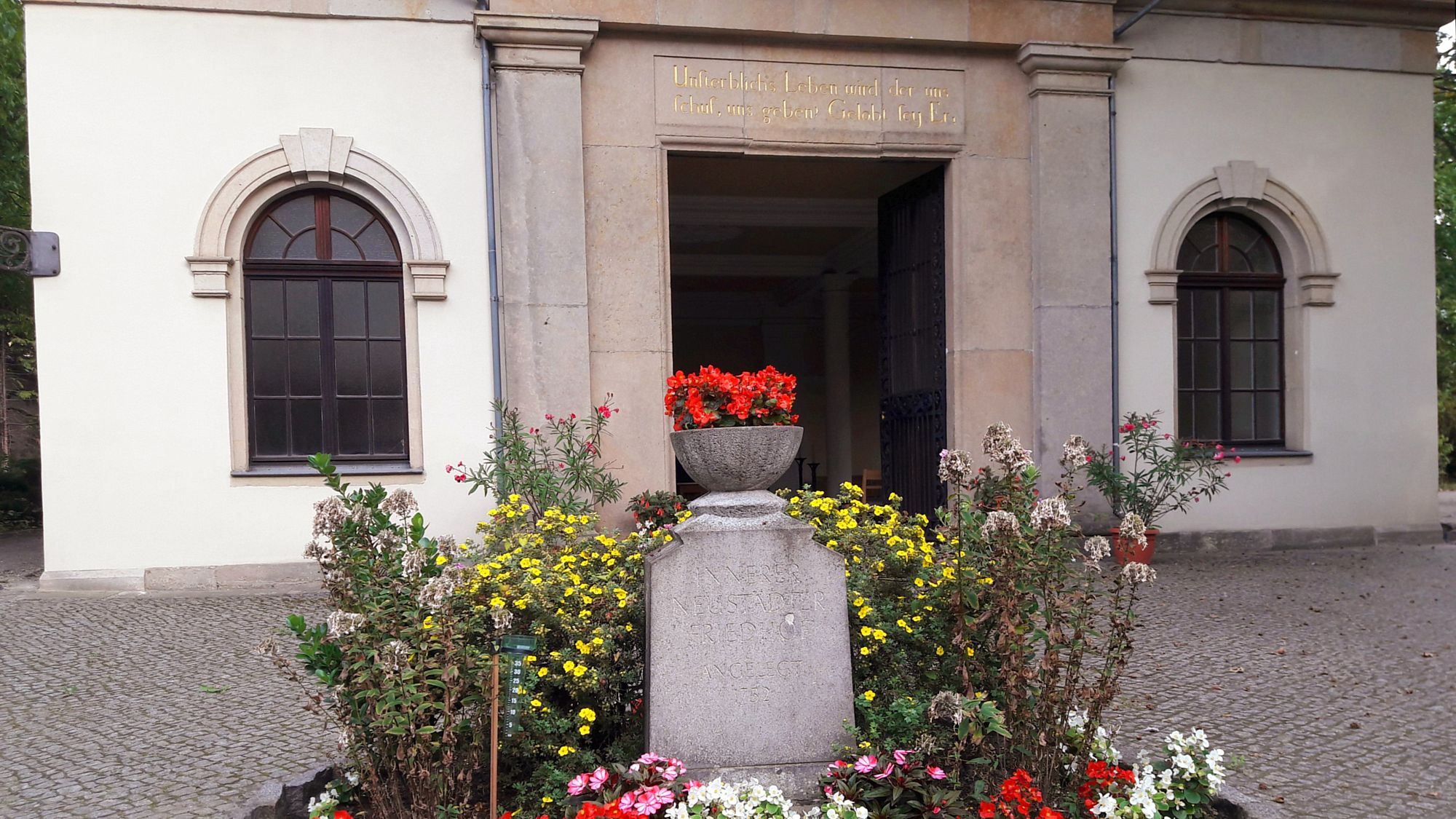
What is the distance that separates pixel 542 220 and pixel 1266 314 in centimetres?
710

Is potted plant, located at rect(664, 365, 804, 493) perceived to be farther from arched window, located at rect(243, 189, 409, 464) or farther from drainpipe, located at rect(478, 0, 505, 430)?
arched window, located at rect(243, 189, 409, 464)

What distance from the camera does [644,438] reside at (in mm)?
7789

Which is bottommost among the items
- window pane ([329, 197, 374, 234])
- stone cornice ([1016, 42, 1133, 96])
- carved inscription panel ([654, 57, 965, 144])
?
window pane ([329, 197, 374, 234])

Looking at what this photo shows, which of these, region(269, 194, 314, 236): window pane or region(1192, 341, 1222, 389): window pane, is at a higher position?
region(269, 194, 314, 236): window pane

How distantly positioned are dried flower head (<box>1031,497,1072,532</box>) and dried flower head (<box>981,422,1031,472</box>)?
0.19m

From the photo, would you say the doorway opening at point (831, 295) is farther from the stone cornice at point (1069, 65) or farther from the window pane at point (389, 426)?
the window pane at point (389, 426)

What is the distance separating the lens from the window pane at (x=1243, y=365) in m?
9.34

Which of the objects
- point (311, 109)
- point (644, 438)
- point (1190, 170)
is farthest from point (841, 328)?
point (311, 109)

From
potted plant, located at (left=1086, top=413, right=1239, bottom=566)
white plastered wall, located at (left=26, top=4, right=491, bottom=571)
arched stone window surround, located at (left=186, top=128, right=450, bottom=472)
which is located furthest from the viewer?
potted plant, located at (left=1086, top=413, right=1239, bottom=566)

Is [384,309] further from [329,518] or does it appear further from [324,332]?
[329,518]

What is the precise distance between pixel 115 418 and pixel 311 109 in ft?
9.36

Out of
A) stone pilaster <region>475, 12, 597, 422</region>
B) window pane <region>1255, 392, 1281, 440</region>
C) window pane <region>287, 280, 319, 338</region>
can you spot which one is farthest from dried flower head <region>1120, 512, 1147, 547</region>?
window pane <region>1255, 392, 1281, 440</region>

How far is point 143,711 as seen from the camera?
4750mm

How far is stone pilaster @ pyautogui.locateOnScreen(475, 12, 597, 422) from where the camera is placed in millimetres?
7539
